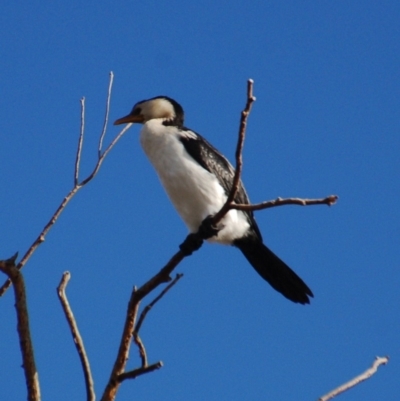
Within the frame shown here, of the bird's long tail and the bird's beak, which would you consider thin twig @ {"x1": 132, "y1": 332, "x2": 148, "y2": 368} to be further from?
the bird's beak

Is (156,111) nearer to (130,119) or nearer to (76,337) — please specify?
(130,119)

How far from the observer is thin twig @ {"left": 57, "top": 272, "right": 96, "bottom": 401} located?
267 cm

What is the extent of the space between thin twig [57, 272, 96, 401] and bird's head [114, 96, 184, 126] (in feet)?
8.58

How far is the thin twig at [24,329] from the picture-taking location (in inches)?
102

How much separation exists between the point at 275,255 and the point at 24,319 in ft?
7.68

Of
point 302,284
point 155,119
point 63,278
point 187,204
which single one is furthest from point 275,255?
point 63,278

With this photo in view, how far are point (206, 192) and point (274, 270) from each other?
2.11 feet

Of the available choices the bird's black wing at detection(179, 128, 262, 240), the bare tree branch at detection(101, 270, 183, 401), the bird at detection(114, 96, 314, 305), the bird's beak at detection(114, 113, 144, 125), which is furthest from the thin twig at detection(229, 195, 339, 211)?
the bird's beak at detection(114, 113, 144, 125)

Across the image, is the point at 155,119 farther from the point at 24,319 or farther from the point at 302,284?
the point at 24,319

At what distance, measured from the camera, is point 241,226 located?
192 inches

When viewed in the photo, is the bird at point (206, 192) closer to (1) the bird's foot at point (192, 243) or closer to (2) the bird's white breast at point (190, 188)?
(2) the bird's white breast at point (190, 188)

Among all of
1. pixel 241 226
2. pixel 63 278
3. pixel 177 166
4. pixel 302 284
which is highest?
pixel 177 166

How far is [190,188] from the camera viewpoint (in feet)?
15.6

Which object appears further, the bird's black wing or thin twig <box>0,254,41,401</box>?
the bird's black wing
